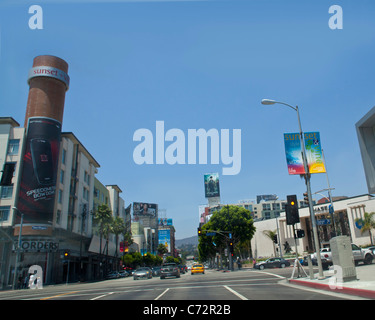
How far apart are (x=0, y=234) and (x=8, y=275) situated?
564 cm

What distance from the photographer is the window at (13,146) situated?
1832 inches

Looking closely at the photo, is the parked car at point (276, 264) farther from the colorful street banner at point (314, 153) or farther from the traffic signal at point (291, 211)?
the colorful street banner at point (314, 153)

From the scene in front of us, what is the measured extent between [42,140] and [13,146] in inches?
159

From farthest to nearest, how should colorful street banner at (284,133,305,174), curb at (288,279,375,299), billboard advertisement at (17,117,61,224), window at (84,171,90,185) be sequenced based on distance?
window at (84,171,90,185)
billboard advertisement at (17,117,61,224)
colorful street banner at (284,133,305,174)
curb at (288,279,375,299)

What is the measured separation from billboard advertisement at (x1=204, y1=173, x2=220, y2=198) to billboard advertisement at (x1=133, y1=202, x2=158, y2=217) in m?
32.1

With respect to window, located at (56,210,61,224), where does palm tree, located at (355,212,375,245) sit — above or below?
below

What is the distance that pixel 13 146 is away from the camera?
46844mm

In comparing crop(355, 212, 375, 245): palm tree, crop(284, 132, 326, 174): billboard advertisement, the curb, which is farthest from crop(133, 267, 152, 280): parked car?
crop(355, 212, 375, 245): palm tree

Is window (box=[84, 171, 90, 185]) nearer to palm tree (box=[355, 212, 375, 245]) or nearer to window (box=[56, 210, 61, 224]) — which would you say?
window (box=[56, 210, 61, 224])

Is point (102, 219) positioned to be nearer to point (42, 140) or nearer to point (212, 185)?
point (42, 140)

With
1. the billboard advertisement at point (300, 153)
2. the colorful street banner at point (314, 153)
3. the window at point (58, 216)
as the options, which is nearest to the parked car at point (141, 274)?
the window at point (58, 216)

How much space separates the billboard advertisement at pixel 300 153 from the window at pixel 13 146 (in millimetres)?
41426

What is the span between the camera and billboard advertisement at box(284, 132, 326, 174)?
62.1 ft
